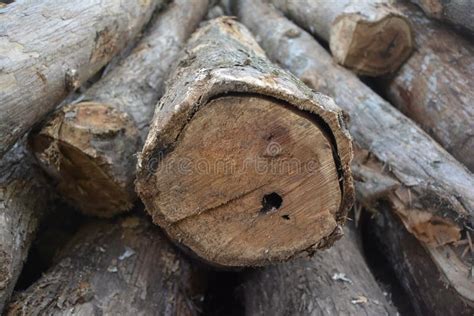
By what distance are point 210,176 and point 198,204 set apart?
13cm

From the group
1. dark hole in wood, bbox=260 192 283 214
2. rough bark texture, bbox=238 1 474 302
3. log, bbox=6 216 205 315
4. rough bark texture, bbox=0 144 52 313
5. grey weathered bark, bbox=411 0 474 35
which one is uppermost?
grey weathered bark, bbox=411 0 474 35

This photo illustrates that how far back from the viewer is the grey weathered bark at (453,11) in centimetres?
263

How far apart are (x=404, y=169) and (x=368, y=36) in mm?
916

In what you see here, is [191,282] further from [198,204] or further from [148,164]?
[148,164]

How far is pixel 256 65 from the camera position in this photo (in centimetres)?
194

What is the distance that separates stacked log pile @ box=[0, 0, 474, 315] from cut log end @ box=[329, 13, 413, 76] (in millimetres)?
11

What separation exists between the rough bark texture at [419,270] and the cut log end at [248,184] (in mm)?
679

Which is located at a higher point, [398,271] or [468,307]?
[468,307]

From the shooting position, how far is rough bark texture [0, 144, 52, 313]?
6.35ft

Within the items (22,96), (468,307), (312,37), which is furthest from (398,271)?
(22,96)

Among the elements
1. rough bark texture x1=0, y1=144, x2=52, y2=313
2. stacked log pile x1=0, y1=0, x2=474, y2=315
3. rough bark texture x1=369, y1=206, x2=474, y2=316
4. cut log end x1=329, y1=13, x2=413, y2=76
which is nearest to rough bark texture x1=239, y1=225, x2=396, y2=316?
stacked log pile x1=0, y1=0, x2=474, y2=315

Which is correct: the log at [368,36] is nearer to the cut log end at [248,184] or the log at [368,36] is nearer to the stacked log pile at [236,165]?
the stacked log pile at [236,165]

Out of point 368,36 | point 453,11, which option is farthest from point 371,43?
point 453,11

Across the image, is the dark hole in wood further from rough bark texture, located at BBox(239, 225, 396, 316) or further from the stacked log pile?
rough bark texture, located at BBox(239, 225, 396, 316)
